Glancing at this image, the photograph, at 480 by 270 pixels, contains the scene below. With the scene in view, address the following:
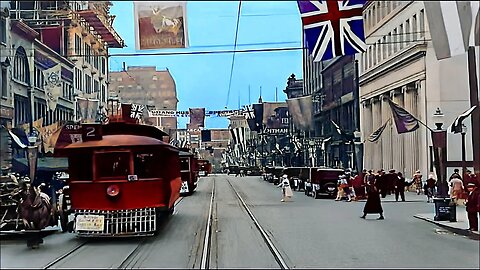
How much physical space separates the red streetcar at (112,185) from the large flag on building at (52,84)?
21.3 m

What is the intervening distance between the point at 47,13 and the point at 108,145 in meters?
24.7

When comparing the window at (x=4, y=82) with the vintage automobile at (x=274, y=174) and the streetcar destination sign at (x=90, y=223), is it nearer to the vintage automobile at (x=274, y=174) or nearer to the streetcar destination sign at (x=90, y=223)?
the streetcar destination sign at (x=90, y=223)

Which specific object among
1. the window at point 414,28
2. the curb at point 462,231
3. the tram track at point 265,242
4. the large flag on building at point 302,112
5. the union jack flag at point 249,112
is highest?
the window at point 414,28

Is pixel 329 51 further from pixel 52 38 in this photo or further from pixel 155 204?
pixel 52 38

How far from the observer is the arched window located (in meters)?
39.8

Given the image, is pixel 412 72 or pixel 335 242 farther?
pixel 412 72

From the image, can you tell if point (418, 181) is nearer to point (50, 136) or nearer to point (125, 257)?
point (50, 136)

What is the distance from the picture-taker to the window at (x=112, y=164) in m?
19.8

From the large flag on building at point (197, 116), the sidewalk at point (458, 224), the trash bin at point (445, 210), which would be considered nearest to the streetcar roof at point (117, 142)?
the sidewalk at point (458, 224)

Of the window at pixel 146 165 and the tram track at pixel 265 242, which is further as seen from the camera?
the window at pixel 146 165

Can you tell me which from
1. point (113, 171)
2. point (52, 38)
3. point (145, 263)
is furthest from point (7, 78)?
point (145, 263)

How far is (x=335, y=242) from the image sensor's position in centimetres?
1828

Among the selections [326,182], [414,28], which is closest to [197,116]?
[326,182]

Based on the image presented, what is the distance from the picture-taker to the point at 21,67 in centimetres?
4081
